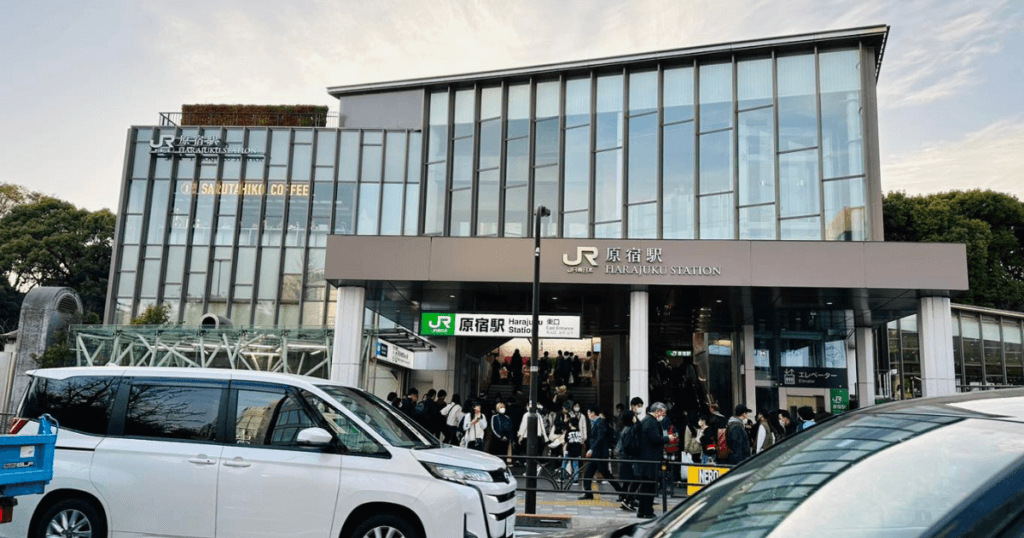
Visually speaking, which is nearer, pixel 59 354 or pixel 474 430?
pixel 474 430

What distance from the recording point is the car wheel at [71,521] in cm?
798

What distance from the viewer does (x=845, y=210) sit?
24281mm

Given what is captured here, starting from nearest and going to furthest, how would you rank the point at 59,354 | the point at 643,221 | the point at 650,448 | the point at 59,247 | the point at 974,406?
the point at 974,406 < the point at 650,448 < the point at 643,221 < the point at 59,354 < the point at 59,247

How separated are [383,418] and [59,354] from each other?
27868mm

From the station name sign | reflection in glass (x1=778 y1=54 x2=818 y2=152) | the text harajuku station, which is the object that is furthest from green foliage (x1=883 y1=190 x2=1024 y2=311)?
the station name sign

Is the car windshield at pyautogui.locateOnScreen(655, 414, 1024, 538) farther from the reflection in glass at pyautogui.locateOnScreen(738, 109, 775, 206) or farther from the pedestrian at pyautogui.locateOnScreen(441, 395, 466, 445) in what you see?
the reflection in glass at pyautogui.locateOnScreen(738, 109, 775, 206)

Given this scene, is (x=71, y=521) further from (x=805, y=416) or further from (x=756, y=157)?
(x=756, y=157)

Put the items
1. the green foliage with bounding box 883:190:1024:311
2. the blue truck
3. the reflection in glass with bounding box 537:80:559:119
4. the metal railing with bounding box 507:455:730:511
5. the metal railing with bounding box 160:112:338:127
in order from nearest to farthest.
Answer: the blue truck
the metal railing with bounding box 507:455:730:511
the reflection in glass with bounding box 537:80:559:119
the metal railing with bounding box 160:112:338:127
the green foliage with bounding box 883:190:1024:311

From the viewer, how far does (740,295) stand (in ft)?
71.6

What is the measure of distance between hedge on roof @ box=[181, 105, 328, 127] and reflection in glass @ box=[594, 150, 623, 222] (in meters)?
22.6

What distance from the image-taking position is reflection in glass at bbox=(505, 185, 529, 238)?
93.6 feet

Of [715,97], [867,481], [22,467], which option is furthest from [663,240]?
[867,481]

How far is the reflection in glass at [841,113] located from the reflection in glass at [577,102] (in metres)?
8.22

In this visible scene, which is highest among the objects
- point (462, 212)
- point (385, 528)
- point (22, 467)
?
point (462, 212)
